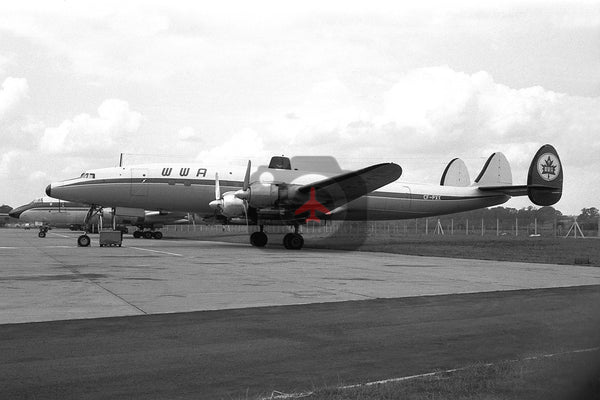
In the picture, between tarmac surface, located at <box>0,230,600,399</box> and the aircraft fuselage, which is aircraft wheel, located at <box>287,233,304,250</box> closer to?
the aircraft fuselage

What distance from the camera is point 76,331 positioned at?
7602mm

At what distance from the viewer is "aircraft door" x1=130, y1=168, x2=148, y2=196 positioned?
102 feet

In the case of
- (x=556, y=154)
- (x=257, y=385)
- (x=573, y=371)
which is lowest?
(x=257, y=385)

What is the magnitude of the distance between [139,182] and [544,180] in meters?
23.5

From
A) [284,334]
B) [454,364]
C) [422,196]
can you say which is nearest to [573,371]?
[454,364]

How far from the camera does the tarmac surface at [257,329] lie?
212 inches

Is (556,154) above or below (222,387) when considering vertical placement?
above

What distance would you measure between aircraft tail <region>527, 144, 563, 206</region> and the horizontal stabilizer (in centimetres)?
421

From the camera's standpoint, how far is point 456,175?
39.1 m

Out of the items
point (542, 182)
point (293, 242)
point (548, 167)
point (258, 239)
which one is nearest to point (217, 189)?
point (258, 239)

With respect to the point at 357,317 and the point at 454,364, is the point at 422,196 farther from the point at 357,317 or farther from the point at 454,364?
the point at 454,364

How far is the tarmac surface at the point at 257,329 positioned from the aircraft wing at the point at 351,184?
1261cm

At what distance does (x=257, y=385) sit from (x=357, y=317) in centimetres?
387

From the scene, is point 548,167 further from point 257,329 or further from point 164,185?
point 257,329
